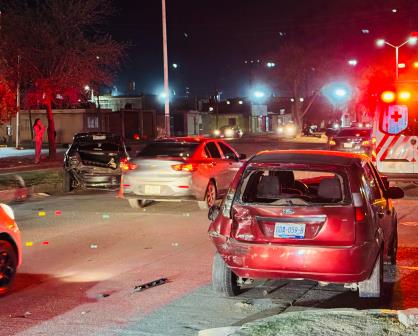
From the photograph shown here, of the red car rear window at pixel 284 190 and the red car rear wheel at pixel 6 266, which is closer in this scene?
the red car rear window at pixel 284 190

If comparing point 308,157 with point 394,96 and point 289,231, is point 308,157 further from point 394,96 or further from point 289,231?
point 394,96

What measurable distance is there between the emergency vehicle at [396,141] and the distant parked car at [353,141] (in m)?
10.7

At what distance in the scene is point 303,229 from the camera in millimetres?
6707

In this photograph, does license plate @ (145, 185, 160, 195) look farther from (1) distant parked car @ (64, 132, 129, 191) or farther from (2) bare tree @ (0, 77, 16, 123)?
(2) bare tree @ (0, 77, 16, 123)

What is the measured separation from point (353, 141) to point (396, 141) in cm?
1157

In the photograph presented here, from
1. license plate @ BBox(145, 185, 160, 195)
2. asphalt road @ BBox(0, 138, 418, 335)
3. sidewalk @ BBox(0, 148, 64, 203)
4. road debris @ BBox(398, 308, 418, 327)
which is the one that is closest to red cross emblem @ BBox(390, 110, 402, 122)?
asphalt road @ BBox(0, 138, 418, 335)

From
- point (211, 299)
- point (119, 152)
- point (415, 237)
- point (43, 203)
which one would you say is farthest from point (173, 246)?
point (119, 152)

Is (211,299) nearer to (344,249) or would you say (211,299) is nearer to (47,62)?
(344,249)

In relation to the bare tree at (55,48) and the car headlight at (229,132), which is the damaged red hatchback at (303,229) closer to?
the bare tree at (55,48)

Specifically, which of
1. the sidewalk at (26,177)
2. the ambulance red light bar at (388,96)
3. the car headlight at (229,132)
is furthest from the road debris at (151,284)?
the car headlight at (229,132)

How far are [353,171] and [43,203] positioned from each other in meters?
10.7

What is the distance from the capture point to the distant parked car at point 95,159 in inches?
695

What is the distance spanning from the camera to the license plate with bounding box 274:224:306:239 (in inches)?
264

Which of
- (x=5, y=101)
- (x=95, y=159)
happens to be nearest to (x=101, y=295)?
(x=95, y=159)
